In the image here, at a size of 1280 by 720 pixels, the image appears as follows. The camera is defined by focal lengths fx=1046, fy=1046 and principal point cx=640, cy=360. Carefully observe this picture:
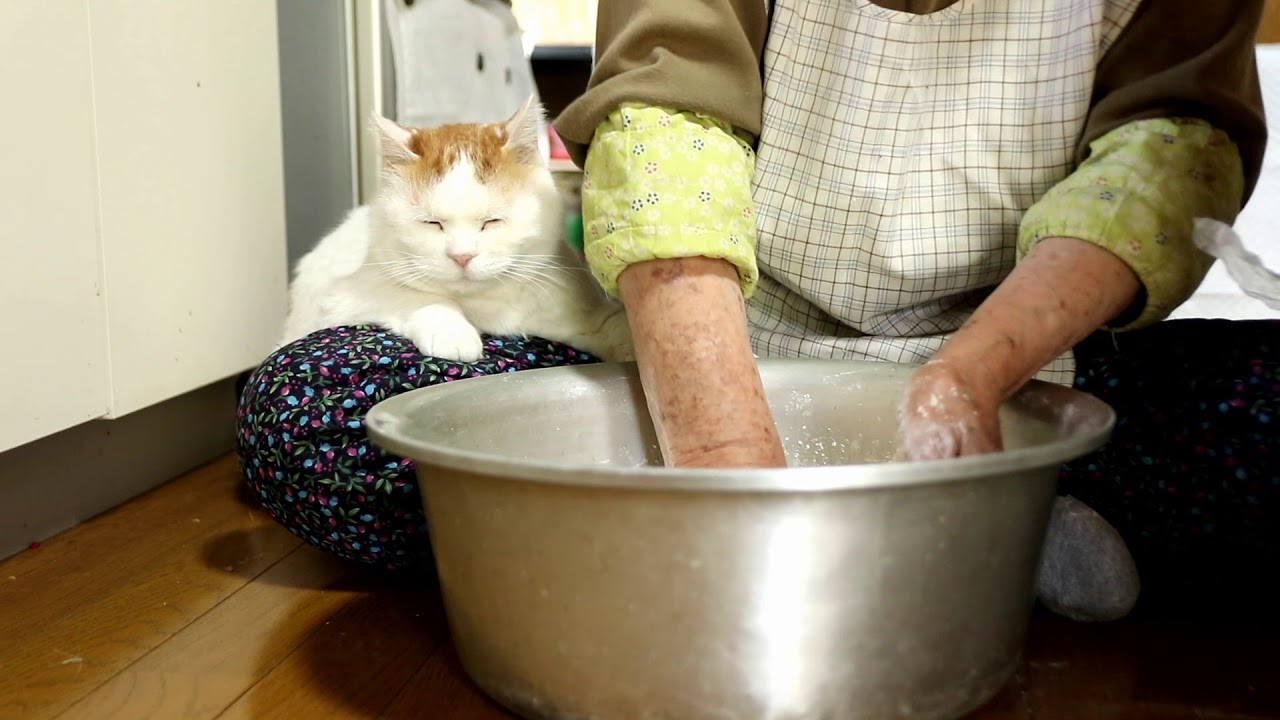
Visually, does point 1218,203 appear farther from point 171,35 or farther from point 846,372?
point 171,35

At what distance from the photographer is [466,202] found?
99 cm

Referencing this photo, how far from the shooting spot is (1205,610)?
85 centimetres

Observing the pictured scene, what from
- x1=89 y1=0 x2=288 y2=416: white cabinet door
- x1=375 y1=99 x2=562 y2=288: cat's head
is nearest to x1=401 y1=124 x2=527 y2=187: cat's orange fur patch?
x1=375 y1=99 x2=562 y2=288: cat's head

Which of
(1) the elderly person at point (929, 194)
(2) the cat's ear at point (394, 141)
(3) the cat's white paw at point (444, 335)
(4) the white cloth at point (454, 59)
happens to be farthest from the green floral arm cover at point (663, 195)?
(4) the white cloth at point (454, 59)

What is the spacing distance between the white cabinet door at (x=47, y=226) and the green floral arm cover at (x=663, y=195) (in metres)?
0.47

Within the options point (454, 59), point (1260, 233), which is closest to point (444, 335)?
point (454, 59)

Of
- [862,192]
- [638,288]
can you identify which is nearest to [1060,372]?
[862,192]

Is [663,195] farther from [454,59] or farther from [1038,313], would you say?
[454,59]

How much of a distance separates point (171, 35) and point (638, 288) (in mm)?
664

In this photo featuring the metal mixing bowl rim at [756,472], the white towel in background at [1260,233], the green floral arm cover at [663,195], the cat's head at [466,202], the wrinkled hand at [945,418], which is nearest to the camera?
the metal mixing bowl rim at [756,472]

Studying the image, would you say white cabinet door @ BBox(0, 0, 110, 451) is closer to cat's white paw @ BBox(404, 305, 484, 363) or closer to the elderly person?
cat's white paw @ BBox(404, 305, 484, 363)

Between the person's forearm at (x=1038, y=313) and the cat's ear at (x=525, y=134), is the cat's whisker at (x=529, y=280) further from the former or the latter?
the person's forearm at (x=1038, y=313)

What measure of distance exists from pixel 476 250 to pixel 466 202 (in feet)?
0.16

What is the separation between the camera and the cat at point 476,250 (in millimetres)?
997
